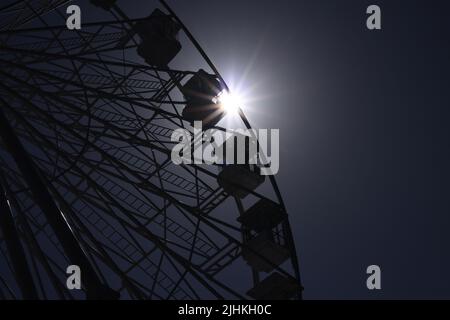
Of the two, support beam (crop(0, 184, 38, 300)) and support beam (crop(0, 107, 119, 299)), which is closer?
support beam (crop(0, 107, 119, 299))

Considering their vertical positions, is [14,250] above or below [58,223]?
below

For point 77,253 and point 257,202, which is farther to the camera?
point 257,202

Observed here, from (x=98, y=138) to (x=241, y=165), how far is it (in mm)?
3805

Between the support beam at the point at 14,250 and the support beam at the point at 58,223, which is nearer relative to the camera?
the support beam at the point at 58,223

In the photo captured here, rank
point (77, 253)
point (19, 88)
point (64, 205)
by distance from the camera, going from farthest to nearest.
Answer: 1. point (19, 88)
2. point (64, 205)
3. point (77, 253)

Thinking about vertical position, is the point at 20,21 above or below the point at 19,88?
above

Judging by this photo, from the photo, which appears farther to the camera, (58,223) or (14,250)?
(14,250)

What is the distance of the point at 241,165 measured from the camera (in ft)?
66.6
